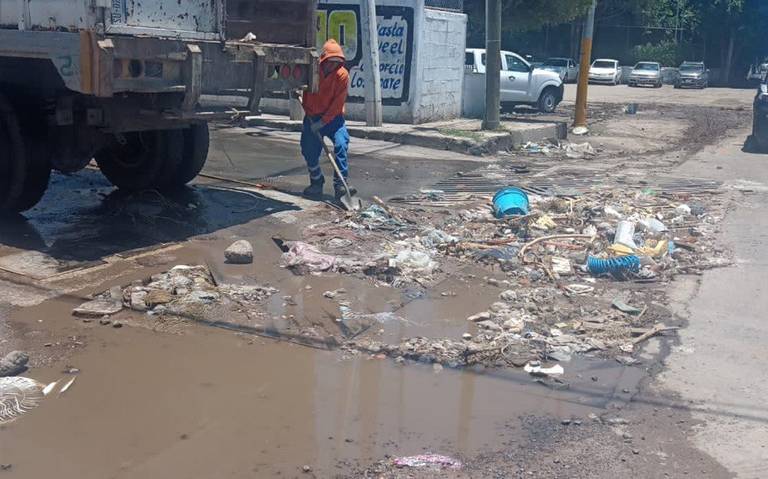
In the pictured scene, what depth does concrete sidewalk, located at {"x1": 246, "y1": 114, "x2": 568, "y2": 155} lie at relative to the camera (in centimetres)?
1466

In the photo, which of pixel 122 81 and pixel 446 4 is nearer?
pixel 122 81

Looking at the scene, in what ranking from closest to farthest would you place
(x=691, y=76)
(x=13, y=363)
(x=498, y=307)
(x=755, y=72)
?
(x=13, y=363)
(x=498, y=307)
(x=691, y=76)
(x=755, y=72)

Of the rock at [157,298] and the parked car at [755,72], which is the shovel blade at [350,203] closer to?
the rock at [157,298]

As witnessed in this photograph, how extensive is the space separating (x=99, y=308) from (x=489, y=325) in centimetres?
261

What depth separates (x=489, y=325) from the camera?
584 centimetres

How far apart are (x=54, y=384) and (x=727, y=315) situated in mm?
4558

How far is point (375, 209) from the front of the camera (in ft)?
28.8

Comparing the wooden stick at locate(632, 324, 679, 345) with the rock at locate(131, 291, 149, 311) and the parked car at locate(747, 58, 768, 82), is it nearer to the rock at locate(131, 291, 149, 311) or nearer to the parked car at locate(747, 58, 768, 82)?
the rock at locate(131, 291, 149, 311)

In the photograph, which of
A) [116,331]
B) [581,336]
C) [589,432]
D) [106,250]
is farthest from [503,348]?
[106,250]

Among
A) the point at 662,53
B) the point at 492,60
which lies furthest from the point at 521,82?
the point at 662,53

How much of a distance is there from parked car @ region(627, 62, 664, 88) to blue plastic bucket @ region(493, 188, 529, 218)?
39.1m

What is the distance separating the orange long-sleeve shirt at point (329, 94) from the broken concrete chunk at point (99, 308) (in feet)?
12.8

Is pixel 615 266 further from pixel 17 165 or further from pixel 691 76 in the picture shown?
pixel 691 76

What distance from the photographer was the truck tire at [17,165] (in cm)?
739
